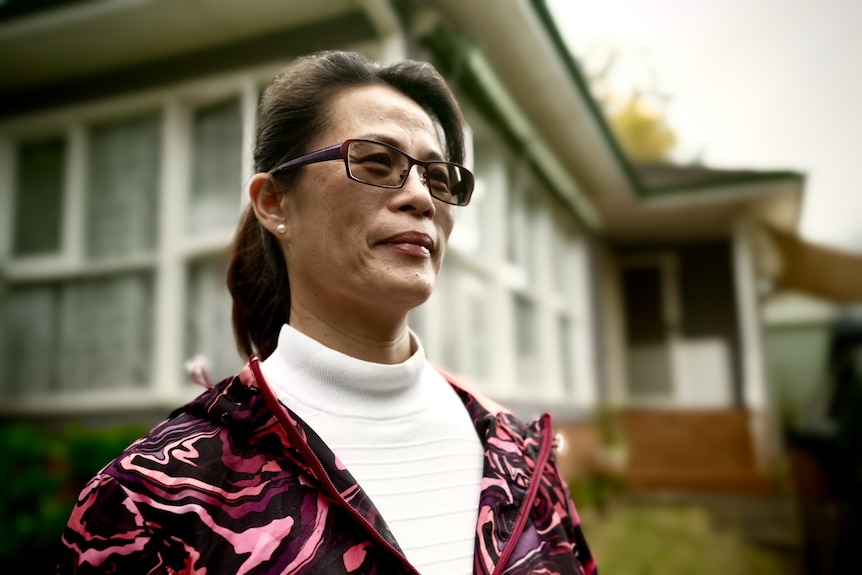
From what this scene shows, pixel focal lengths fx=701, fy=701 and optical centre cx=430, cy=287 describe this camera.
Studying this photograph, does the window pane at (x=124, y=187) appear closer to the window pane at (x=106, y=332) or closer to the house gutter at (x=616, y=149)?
the window pane at (x=106, y=332)

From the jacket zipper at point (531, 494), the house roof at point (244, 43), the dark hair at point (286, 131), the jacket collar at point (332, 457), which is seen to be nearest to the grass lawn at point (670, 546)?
the house roof at point (244, 43)

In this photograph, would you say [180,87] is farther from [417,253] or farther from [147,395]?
[417,253]

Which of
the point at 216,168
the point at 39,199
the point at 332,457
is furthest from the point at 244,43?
the point at 332,457

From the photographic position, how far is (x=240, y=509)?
1.02 m

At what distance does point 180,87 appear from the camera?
450 cm

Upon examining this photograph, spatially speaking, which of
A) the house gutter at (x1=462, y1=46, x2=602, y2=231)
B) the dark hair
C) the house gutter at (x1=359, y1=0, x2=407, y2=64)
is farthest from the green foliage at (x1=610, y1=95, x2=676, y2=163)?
the dark hair

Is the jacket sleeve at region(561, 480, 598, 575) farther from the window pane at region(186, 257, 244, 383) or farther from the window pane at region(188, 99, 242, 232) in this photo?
the window pane at region(188, 99, 242, 232)

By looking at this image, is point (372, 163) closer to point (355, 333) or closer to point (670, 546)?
point (355, 333)

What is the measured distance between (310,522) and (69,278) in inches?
173

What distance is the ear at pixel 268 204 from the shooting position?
52.1 inches

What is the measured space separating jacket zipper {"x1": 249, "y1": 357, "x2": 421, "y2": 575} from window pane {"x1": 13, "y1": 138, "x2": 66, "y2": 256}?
4.48 metres

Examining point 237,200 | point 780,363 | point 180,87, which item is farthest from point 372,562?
point 780,363

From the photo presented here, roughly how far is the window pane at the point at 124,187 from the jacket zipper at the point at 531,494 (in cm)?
375

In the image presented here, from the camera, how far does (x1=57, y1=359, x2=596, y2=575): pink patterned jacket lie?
97 centimetres
